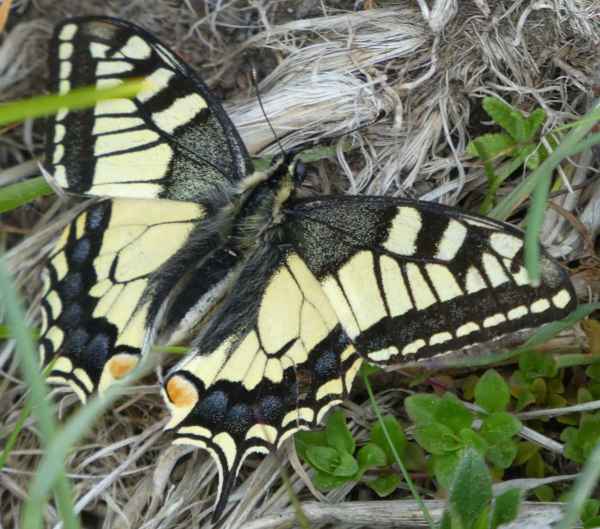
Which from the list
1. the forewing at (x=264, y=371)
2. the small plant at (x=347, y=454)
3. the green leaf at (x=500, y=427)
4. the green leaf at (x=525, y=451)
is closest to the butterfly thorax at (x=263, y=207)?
the forewing at (x=264, y=371)

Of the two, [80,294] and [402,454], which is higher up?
[80,294]

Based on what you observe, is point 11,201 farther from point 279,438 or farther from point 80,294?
point 279,438

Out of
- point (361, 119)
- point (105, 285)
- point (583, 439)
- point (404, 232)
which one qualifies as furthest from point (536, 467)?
point (105, 285)

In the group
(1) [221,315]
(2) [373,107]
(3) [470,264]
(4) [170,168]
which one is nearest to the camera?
(3) [470,264]

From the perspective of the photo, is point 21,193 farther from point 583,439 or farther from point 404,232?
point 583,439

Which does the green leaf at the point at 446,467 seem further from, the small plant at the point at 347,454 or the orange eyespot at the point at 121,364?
the orange eyespot at the point at 121,364

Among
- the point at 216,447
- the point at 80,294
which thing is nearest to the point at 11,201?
the point at 80,294

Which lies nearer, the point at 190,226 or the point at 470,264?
the point at 470,264
